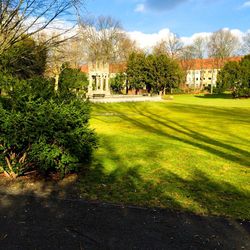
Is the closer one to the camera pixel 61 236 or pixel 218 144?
pixel 61 236

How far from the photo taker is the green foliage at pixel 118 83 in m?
63.3

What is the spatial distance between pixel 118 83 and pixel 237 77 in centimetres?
2332

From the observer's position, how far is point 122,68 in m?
74.9

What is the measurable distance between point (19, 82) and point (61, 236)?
4.34 m

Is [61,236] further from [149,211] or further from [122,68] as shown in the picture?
[122,68]

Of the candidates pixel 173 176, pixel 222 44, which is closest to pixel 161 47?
pixel 222 44

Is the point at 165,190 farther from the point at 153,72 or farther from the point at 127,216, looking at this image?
the point at 153,72

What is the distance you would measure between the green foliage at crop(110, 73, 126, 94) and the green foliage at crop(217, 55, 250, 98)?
67.7 ft

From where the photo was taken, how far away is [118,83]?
64.5 meters

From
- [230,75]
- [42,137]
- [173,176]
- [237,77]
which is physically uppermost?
[230,75]

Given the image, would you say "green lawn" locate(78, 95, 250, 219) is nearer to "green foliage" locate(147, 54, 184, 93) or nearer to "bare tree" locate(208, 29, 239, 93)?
"green foliage" locate(147, 54, 184, 93)

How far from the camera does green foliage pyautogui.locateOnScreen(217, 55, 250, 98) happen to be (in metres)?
58.0

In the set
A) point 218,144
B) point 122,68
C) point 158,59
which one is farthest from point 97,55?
point 218,144

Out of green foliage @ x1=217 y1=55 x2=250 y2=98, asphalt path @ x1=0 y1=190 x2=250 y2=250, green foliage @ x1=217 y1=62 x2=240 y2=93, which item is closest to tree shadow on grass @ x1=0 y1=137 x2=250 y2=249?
asphalt path @ x1=0 y1=190 x2=250 y2=250
